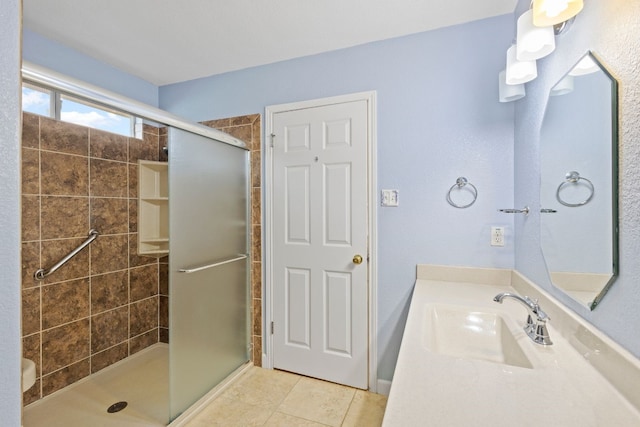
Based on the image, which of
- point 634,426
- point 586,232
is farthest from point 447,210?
point 634,426

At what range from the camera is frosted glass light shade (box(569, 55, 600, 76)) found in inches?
34.9

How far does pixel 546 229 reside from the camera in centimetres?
124

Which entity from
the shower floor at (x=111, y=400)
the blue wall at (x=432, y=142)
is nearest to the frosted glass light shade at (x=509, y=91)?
the blue wall at (x=432, y=142)

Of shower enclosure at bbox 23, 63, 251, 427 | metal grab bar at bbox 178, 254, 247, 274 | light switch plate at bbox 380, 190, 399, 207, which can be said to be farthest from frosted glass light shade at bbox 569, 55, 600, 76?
metal grab bar at bbox 178, 254, 247, 274

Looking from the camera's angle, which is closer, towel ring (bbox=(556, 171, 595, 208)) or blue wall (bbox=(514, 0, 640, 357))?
blue wall (bbox=(514, 0, 640, 357))

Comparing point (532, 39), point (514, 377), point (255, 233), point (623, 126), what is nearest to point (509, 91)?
point (532, 39)

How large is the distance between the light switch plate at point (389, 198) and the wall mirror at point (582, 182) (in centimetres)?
82

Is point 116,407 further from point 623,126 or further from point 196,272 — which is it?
point 623,126

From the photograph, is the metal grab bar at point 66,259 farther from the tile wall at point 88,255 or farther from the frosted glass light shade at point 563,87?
the frosted glass light shade at point 563,87

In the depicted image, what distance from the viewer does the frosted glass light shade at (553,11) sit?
950 millimetres

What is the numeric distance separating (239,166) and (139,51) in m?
1.11

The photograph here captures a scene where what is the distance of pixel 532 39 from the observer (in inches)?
44.5

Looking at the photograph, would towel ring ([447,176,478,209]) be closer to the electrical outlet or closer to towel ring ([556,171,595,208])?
the electrical outlet

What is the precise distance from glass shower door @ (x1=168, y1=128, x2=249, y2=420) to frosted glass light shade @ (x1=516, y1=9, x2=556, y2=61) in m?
1.80
